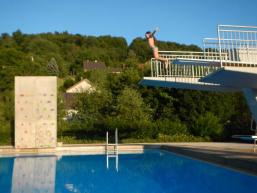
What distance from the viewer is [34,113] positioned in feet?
57.1

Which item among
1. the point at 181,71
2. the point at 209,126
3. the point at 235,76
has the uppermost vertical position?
the point at 181,71

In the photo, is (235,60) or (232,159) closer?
(235,60)

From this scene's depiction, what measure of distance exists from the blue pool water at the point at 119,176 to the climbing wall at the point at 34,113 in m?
1.64

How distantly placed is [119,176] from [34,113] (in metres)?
7.06

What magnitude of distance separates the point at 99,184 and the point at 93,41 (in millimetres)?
64205

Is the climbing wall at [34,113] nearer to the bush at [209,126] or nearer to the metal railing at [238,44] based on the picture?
the bush at [209,126]

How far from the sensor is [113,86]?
86.4 feet

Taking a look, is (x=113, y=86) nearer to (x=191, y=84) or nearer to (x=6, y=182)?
(x=191, y=84)

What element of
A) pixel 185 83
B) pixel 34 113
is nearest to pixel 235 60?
pixel 185 83

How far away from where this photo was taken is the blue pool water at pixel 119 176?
9.53 metres

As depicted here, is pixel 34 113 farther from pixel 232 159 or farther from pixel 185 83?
pixel 232 159

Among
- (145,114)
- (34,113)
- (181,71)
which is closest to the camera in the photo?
(181,71)

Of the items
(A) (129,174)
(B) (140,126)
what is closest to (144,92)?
(B) (140,126)

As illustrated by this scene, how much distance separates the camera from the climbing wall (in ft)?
56.5
